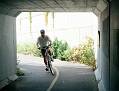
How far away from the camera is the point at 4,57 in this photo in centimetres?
1469

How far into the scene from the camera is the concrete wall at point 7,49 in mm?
14211

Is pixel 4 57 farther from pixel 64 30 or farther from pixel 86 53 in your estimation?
pixel 64 30

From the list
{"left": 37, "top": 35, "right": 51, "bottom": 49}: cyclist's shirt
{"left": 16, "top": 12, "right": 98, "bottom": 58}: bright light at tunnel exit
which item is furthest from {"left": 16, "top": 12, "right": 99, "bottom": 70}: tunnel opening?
{"left": 37, "top": 35, "right": 51, "bottom": 49}: cyclist's shirt

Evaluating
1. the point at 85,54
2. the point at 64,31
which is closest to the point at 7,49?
the point at 85,54

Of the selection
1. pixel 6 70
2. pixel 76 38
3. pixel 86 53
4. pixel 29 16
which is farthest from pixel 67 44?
pixel 6 70

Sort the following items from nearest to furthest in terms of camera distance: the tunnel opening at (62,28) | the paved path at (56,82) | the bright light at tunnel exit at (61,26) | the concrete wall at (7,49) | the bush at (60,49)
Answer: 1. the paved path at (56,82)
2. the concrete wall at (7,49)
3. the tunnel opening at (62,28)
4. the bright light at tunnel exit at (61,26)
5. the bush at (60,49)

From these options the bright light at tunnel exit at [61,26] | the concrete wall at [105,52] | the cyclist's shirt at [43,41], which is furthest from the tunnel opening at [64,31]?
the concrete wall at [105,52]

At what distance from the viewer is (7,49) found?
15.4m

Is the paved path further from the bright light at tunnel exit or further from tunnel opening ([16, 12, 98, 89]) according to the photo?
the bright light at tunnel exit

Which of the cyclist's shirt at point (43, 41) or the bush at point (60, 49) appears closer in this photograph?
the cyclist's shirt at point (43, 41)

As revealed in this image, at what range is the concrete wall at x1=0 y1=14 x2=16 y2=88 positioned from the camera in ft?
46.6

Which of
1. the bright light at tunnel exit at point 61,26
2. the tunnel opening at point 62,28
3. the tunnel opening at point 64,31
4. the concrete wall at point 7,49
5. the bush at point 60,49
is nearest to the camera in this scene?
the concrete wall at point 7,49

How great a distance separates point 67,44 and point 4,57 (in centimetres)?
1366

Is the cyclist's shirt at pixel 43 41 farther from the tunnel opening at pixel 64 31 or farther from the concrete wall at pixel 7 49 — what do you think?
the tunnel opening at pixel 64 31
